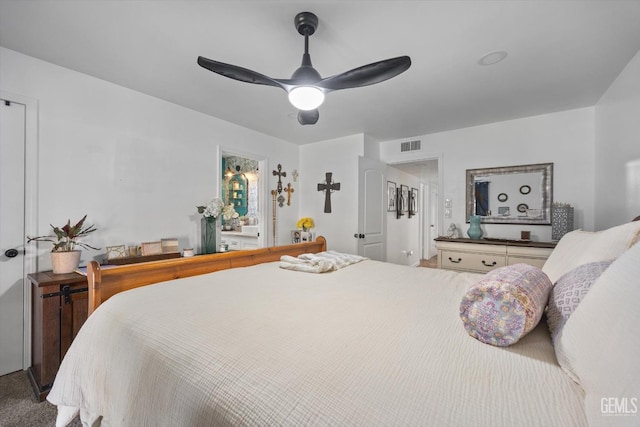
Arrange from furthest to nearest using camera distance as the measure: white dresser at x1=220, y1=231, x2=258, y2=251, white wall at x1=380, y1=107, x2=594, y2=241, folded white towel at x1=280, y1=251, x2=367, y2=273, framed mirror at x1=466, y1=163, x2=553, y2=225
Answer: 1. white dresser at x1=220, y1=231, x2=258, y2=251
2. framed mirror at x1=466, y1=163, x2=553, y2=225
3. white wall at x1=380, y1=107, x2=594, y2=241
4. folded white towel at x1=280, y1=251, x2=367, y2=273

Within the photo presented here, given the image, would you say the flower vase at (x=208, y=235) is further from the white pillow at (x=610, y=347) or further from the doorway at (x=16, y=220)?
the white pillow at (x=610, y=347)

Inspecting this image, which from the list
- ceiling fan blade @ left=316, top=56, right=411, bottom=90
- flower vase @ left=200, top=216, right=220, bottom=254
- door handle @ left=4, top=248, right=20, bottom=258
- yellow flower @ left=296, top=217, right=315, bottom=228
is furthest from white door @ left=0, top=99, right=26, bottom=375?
yellow flower @ left=296, top=217, right=315, bottom=228

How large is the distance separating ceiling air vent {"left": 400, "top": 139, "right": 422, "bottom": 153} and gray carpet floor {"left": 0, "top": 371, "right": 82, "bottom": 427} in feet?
15.0

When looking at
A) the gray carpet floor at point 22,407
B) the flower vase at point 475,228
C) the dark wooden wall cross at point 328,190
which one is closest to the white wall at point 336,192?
the dark wooden wall cross at point 328,190

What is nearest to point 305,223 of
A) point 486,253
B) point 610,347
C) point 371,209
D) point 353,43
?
point 371,209

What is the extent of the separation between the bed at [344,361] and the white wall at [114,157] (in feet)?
4.37

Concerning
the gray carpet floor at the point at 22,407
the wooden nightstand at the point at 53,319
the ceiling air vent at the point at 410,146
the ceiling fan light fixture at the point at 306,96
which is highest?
the ceiling air vent at the point at 410,146

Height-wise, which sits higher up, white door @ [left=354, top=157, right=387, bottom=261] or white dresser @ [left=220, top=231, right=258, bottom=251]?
white door @ [left=354, top=157, right=387, bottom=261]

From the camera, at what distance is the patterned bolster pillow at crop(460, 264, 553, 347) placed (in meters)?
0.86

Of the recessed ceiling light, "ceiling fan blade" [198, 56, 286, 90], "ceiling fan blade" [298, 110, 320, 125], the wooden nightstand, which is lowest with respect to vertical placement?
the wooden nightstand

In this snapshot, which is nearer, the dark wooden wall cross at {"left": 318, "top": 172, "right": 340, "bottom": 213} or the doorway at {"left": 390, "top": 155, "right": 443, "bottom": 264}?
the dark wooden wall cross at {"left": 318, "top": 172, "right": 340, "bottom": 213}

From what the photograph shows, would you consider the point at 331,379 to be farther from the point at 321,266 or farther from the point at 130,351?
the point at 321,266

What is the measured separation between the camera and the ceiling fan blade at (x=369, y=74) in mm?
1435

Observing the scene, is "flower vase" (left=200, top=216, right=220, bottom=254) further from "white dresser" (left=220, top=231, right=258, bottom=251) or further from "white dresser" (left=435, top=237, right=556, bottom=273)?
"white dresser" (left=435, top=237, right=556, bottom=273)
